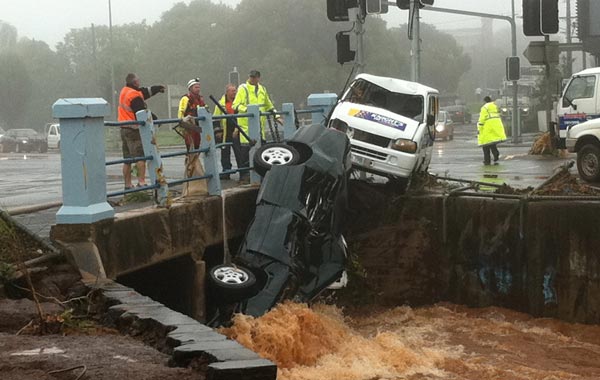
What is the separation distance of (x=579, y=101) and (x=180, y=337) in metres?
17.5

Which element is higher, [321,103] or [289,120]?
[321,103]

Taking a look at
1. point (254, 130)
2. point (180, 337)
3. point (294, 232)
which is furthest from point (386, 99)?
point (180, 337)

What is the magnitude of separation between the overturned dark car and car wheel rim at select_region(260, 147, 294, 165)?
0.02 meters

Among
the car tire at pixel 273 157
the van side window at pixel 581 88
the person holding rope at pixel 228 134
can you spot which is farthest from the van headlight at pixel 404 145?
Answer: the van side window at pixel 581 88

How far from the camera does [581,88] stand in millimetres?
22875

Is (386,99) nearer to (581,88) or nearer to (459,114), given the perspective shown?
(581,88)

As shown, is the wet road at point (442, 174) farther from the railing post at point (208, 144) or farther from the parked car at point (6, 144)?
the parked car at point (6, 144)

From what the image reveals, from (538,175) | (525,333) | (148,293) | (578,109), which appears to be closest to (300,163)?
(148,293)

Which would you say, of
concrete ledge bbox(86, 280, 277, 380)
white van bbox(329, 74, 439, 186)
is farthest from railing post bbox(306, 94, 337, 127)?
concrete ledge bbox(86, 280, 277, 380)

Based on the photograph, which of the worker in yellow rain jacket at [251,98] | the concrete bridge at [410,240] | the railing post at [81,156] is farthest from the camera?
the worker in yellow rain jacket at [251,98]

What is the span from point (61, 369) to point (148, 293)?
237 inches

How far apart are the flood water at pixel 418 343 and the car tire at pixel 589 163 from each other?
5.43 meters

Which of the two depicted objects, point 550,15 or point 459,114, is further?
point 459,114

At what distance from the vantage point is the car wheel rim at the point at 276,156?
533 inches
